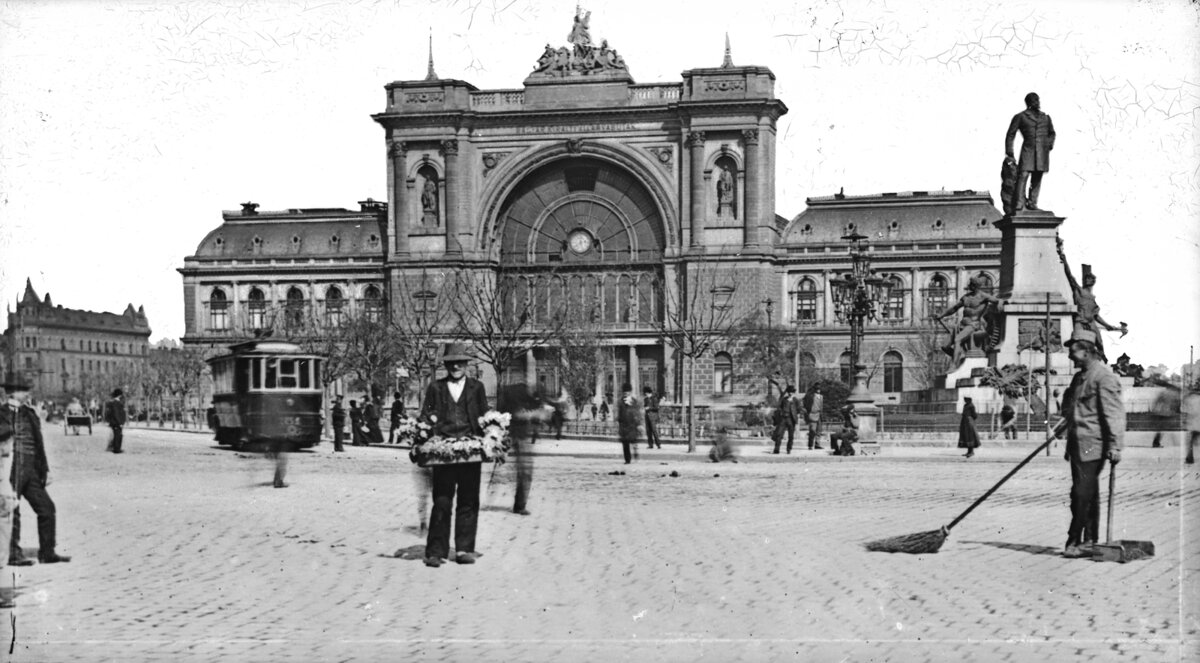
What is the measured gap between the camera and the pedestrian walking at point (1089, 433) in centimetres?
1134

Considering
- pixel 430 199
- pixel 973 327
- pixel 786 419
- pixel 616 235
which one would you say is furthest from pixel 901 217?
pixel 786 419

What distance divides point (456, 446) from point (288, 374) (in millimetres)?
13459

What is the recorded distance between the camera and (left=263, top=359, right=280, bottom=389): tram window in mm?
23255

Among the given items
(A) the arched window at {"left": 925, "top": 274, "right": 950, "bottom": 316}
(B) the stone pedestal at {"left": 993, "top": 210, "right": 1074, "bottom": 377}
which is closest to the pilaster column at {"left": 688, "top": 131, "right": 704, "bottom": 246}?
(A) the arched window at {"left": 925, "top": 274, "right": 950, "bottom": 316}

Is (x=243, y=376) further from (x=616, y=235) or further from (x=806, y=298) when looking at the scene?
(x=806, y=298)

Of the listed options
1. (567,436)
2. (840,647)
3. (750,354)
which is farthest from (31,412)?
(750,354)

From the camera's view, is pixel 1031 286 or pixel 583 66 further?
pixel 583 66

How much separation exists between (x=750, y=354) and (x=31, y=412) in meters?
62.5

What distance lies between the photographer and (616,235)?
8081cm

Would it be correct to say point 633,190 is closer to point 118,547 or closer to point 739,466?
point 739,466

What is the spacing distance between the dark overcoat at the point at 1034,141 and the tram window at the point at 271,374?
1714cm

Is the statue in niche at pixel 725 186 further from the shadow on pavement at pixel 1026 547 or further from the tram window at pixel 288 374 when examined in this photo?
the shadow on pavement at pixel 1026 547

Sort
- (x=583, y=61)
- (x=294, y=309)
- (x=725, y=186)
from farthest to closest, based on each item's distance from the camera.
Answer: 1. (x=583, y=61)
2. (x=725, y=186)
3. (x=294, y=309)

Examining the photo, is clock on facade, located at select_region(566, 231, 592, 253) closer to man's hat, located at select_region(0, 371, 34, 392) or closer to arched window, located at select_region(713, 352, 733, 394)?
arched window, located at select_region(713, 352, 733, 394)
